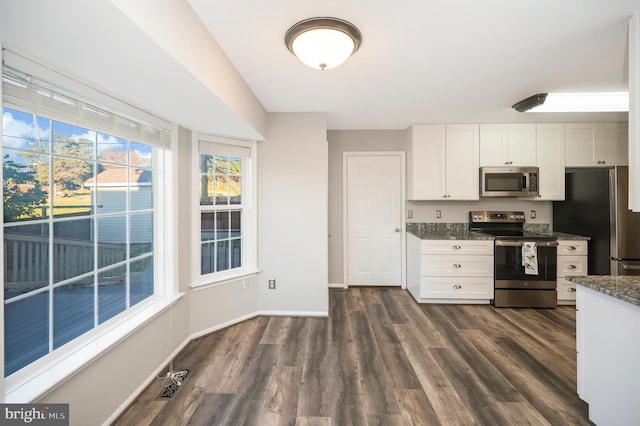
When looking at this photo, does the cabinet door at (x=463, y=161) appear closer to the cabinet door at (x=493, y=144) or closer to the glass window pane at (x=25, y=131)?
the cabinet door at (x=493, y=144)

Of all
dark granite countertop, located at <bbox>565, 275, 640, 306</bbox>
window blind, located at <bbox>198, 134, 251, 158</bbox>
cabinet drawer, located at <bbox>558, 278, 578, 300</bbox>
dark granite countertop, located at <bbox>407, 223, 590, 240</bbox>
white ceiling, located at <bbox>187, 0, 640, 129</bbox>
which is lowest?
cabinet drawer, located at <bbox>558, 278, 578, 300</bbox>

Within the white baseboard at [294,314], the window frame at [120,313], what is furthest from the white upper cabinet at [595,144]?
the window frame at [120,313]

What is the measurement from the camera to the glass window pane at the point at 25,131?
1.20 metres

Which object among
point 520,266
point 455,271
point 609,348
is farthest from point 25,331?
point 520,266

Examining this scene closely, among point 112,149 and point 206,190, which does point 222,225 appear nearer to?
point 206,190

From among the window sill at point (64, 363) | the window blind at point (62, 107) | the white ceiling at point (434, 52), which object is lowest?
the window sill at point (64, 363)

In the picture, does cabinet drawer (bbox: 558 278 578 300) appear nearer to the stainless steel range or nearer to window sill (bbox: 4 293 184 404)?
the stainless steel range

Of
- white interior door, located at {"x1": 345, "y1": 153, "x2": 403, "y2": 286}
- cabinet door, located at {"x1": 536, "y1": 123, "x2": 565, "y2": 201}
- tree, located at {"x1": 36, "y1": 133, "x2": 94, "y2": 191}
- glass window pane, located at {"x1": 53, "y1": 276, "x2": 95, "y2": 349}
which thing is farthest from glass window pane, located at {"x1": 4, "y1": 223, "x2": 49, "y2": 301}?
cabinet door, located at {"x1": 536, "y1": 123, "x2": 565, "y2": 201}

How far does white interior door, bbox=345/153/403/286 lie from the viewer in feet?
13.3

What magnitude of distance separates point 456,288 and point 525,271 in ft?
2.70

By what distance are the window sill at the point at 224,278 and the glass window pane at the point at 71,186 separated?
124cm

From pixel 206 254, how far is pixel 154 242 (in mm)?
557

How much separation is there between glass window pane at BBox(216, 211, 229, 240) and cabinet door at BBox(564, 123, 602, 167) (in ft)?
14.6

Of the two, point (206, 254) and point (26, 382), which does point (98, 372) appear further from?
point (206, 254)
